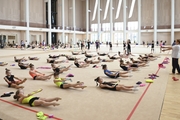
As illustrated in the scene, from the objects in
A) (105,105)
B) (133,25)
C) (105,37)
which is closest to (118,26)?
(133,25)

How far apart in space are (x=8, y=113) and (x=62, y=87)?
226 cm

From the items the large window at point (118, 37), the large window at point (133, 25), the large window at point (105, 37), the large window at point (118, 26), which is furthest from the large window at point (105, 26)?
the large window at point (133, 25)

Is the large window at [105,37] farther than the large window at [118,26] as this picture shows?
Yes

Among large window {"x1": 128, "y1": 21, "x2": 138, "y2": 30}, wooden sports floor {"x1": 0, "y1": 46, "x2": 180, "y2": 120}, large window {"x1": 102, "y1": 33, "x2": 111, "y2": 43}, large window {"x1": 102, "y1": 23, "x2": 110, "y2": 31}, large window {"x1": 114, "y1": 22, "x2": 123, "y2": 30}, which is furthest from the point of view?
large window {"x1": 102, "y1": 23, "x2": 110, "y2": 31}

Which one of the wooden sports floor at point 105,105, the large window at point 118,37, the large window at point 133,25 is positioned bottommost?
the wooden sports floor at point 105,105

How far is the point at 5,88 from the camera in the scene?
20.8ft

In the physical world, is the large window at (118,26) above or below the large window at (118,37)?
above

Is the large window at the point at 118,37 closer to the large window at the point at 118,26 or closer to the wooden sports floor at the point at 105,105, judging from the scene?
the large window at the point at 118,26

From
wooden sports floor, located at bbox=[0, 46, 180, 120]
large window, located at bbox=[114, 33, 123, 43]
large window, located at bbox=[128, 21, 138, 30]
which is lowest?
wooden sports floor, located at bbox=[0, 46, 180, 120]

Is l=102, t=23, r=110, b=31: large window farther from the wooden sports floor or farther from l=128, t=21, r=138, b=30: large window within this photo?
the wooden sports floor

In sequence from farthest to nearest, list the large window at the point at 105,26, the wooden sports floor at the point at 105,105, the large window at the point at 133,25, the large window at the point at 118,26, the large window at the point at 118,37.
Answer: the large window at the point at 105,26 → the large window at the point at 118,26 → the large window at the point at 118,37 → the large window at the point at 133,25 → the wooden sports floor at the point at 105,105

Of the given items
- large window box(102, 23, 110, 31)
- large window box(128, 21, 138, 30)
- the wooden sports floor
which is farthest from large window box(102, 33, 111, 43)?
the wooden sports floor

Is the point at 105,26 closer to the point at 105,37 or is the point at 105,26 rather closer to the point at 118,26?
the point at 105,37

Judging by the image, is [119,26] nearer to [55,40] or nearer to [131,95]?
[55,40]
